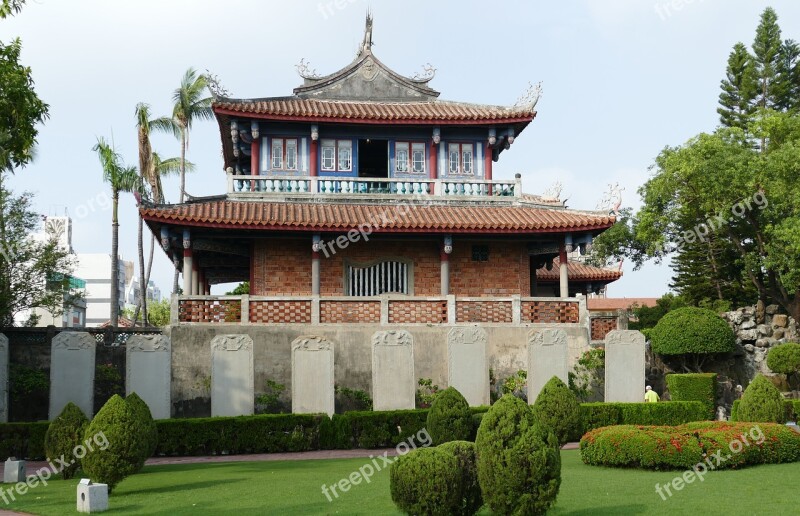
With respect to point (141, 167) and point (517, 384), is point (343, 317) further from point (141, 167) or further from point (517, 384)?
point (141, 167)

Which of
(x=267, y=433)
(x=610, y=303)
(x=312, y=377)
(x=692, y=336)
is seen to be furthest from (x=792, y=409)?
(x=610, y=303)

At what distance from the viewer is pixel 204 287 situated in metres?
33.6

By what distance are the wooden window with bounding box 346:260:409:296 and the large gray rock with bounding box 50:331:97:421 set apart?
8.83m

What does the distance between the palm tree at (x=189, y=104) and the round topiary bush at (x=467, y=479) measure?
38.5m

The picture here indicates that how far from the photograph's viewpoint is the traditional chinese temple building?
82.3ft

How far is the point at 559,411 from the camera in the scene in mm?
18781

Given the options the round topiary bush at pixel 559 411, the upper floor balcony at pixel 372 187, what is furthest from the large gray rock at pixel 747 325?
the round topiary bush at pixel 559 411

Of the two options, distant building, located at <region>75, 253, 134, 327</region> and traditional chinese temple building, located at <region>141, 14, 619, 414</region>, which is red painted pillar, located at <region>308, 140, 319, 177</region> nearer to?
traditional chinese temple building, located at <region>141, 14, 619, 414</region>

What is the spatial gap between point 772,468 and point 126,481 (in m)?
12.2

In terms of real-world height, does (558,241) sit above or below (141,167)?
below

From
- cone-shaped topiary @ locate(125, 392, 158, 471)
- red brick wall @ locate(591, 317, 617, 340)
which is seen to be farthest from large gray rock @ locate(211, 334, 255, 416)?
red brick wall @ locate(591, 317, 617, 340)

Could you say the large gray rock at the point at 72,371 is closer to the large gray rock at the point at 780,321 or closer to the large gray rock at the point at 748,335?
the large gray rock at the point at 748,335

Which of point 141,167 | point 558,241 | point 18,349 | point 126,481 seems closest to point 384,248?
point 558,241

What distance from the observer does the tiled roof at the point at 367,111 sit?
28.6 meters
